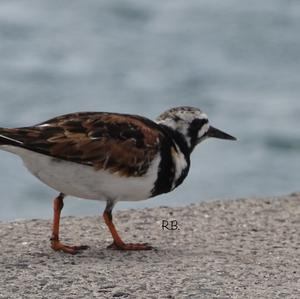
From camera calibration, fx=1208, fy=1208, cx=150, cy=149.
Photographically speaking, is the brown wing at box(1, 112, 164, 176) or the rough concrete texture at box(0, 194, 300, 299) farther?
the brown wing at box(1, 112, 164, 176)

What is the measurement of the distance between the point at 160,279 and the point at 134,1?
939 cm

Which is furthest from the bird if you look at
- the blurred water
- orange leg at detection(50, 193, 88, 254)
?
the blurred water

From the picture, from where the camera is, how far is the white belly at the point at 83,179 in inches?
214

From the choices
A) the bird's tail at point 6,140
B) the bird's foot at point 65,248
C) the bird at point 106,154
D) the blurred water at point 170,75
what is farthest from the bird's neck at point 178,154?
the blurred water at point 170,75

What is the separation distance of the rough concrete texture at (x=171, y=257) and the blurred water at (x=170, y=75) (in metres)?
1.95

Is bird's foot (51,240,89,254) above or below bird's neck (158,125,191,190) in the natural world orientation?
below

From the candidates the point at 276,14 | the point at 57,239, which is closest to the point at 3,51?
the point at 276,14

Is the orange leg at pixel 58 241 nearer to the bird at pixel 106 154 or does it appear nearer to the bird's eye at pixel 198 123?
the bird at pixel 106 154

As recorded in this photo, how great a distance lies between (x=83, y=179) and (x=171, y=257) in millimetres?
582

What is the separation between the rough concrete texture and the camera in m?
5.02

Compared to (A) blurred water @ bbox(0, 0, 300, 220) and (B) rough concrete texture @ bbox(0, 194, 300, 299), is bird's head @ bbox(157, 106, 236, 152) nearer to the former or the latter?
(B) rough concrete texture @ bbox(0, 194, 300, 299)

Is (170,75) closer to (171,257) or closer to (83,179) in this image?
(171,257)

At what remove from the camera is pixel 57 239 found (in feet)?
18.8

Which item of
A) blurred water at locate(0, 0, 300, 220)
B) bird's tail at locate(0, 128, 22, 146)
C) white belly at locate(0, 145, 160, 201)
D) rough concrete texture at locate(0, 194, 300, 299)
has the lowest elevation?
rough concrete texture at locate(0, 194, 300, 299)
